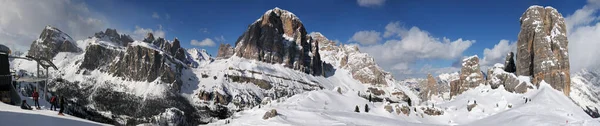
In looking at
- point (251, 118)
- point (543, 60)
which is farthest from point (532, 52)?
point (251, 118)

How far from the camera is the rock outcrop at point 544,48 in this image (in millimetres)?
106438

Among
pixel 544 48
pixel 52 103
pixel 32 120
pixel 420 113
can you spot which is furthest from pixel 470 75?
pixel 32 120

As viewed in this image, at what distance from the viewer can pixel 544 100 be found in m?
88.2

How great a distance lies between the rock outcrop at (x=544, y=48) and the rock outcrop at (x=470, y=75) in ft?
97.8

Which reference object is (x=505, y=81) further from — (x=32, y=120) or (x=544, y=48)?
(x=32, y=120)

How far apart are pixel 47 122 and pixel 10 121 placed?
1907 millimetres

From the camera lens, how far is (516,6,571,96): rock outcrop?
10644cm

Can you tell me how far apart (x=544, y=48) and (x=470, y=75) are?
151 feet

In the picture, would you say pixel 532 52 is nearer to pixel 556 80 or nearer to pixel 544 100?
pixel 556 80

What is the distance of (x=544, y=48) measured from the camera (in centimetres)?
11231

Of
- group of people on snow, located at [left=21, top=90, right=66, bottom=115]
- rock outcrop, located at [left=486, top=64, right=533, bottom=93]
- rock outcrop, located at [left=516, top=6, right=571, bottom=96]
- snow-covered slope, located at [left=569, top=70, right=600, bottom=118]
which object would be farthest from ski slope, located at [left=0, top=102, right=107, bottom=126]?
rock outcrop, located at [left=516, top=6, right=571, bottom=96]

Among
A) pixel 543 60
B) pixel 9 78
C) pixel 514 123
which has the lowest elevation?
pixel 514 123

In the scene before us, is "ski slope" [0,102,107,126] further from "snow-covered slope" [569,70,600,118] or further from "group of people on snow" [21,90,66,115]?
"snow-covered slope" [569,70,600,118]

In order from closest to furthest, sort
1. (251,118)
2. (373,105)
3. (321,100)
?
(251,118) < (321,100) < (373,105)
